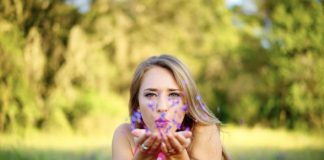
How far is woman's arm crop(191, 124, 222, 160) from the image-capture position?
262 cm

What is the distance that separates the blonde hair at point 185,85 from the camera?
8.46 ft

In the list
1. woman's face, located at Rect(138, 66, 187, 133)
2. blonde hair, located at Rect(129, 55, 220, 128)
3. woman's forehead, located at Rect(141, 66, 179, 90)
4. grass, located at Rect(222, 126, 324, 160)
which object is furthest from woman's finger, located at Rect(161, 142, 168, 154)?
grass, located at Rect(222, 126, 324, 160)

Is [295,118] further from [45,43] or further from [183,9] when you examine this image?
[45,43]

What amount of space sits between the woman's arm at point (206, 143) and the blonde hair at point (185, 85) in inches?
1.5

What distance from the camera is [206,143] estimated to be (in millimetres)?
2660

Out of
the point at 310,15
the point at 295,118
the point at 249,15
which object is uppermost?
the point at 249,15

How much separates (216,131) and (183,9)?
1763cm

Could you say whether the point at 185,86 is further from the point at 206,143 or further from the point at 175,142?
the point at 175,142

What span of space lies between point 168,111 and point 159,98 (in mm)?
185

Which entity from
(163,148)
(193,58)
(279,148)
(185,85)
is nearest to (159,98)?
(185,85)

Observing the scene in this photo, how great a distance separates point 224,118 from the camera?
27.3 metres

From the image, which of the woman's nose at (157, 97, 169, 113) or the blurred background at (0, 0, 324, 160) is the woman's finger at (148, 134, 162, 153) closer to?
the woman's nose at (157, 97, 169, 113)


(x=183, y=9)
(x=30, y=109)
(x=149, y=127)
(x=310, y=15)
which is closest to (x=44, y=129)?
(x=30, y=109)

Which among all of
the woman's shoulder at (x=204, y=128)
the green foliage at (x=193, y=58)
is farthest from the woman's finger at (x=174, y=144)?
the green foliage at (x=193, y=58)
